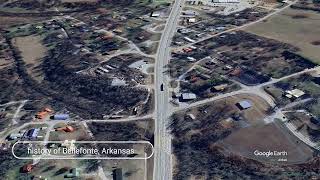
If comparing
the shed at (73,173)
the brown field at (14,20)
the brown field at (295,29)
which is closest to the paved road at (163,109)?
the shed at (73,173)

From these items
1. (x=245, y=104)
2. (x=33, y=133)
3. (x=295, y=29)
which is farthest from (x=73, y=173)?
(x=295, y=29)

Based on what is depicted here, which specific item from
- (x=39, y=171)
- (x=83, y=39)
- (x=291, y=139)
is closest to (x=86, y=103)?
(x=39, y=171)

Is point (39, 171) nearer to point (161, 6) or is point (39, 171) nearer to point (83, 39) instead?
point (83, 39)

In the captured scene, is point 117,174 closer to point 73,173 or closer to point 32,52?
point 73,173

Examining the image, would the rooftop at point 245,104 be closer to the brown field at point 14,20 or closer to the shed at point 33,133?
the shed at point 33,133

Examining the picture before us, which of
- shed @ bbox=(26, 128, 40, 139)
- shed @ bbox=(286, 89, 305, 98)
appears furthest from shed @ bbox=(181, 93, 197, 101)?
shed @ bbox=(26, 128, 40, 139)

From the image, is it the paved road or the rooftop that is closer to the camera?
the paved road

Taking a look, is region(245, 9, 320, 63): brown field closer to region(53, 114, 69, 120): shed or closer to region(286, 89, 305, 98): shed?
region(286, 89, 305, 98): shed
